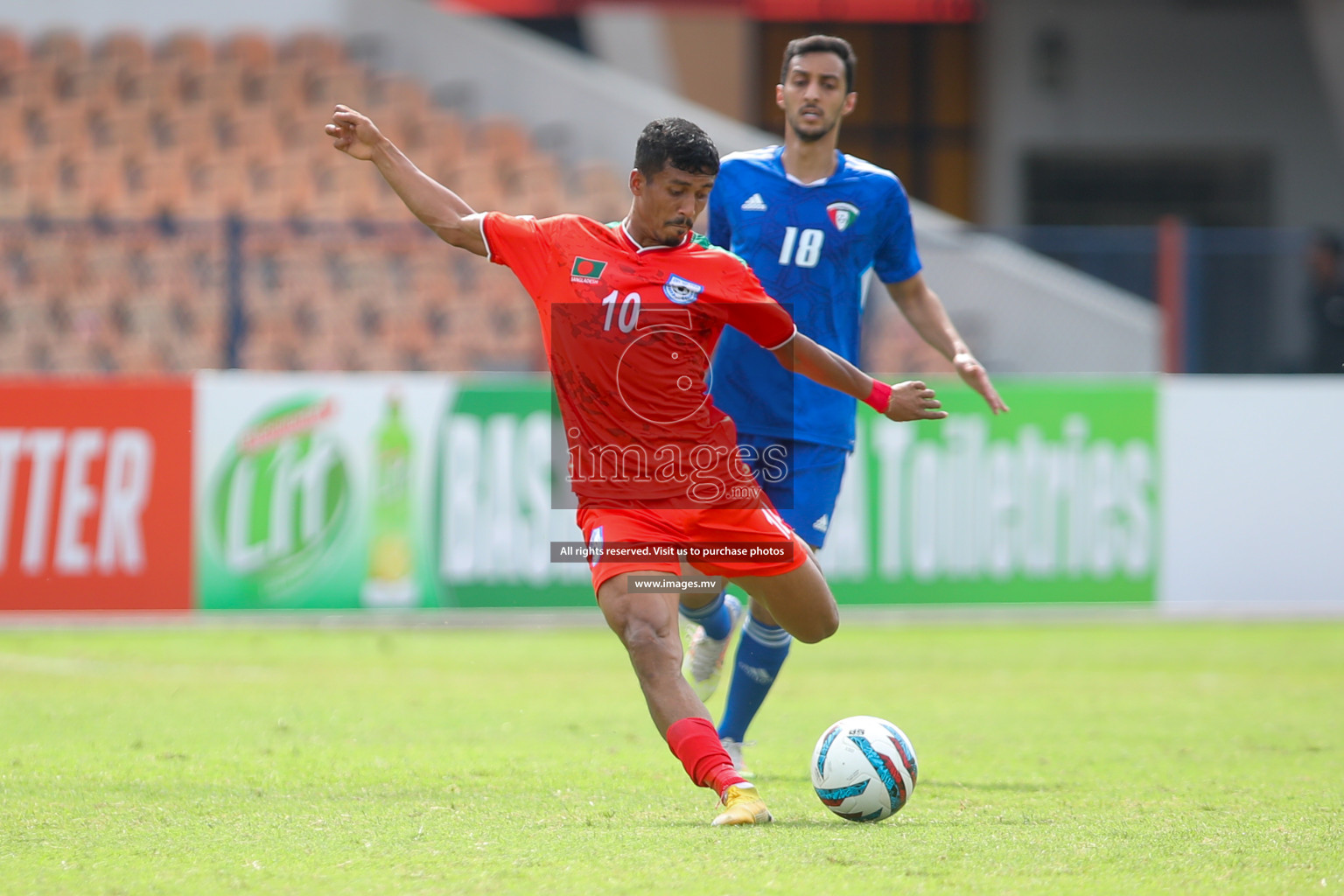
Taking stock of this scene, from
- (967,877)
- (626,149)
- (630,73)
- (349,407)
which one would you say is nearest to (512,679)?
(349,407)

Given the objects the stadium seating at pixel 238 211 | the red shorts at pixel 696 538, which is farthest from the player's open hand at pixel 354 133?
the stadium seating at pixel 238 211

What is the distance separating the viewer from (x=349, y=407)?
1148 centimetres

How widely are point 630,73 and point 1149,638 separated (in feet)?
35.9

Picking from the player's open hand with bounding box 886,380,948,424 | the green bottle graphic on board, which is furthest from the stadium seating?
the player's open hand with bounding box 886,380,948,424

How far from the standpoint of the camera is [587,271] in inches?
198

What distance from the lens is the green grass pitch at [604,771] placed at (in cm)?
421

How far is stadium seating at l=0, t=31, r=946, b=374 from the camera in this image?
1298 centimetres

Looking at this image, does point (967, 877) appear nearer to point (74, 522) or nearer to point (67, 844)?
point (67, 844)

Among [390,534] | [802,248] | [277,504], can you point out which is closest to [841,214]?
[802,248]

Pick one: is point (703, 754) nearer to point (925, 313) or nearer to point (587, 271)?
point (587, 271)

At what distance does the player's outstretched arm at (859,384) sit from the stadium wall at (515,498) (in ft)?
19.9

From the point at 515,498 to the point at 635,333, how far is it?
649 centimetres

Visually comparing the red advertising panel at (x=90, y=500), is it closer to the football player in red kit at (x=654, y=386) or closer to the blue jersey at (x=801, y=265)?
the blue jersey at (x=801, y=265)

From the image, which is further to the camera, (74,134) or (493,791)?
(74,134)
